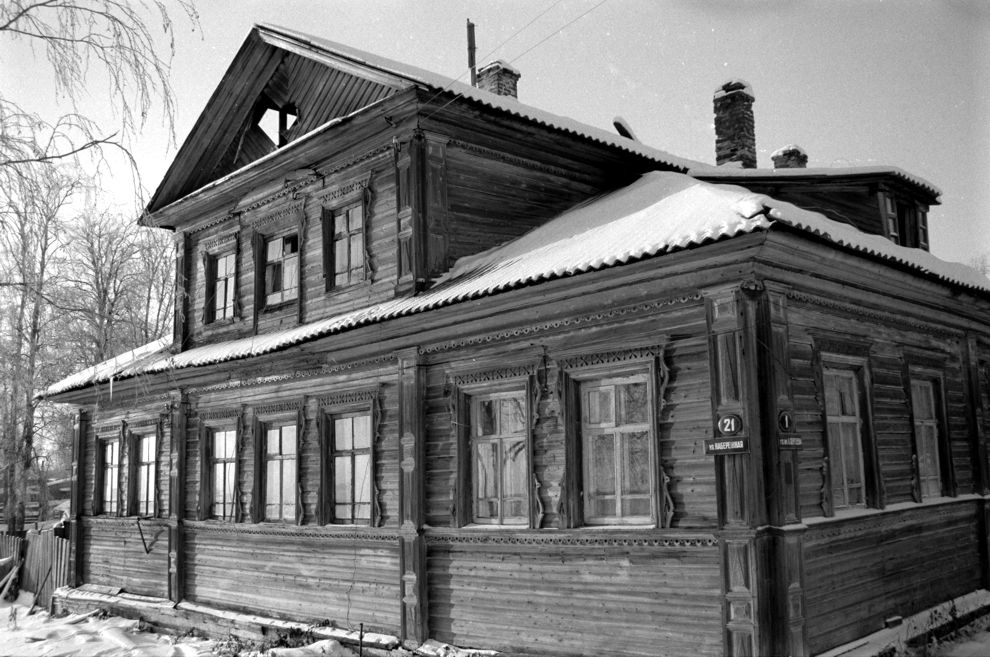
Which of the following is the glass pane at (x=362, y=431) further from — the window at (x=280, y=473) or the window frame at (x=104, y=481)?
the window frame at (x=104, y=481)

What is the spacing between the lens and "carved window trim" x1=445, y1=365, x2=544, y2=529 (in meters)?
9.02

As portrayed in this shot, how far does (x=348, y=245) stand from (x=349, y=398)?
233 cm

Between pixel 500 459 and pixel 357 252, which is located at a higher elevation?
pixel 357 252

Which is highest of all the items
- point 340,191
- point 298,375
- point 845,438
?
point 340,191

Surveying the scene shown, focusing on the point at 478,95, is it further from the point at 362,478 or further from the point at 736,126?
the point at 736,126

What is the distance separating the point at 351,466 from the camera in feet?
37.1

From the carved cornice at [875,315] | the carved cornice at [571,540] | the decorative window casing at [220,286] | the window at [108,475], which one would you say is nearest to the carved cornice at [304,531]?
the carved cornice at [571,540]

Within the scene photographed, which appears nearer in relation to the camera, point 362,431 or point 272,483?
point 362,431

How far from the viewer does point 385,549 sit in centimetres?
1053

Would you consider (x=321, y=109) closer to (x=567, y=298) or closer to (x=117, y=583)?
(x=567, y=298)

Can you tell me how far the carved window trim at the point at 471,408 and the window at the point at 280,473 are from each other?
3476 millimetres

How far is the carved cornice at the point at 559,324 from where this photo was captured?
7.97 m

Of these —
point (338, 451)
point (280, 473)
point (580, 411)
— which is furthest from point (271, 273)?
point (580, 411)

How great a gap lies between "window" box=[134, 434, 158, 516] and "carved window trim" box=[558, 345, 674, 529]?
9.20m
